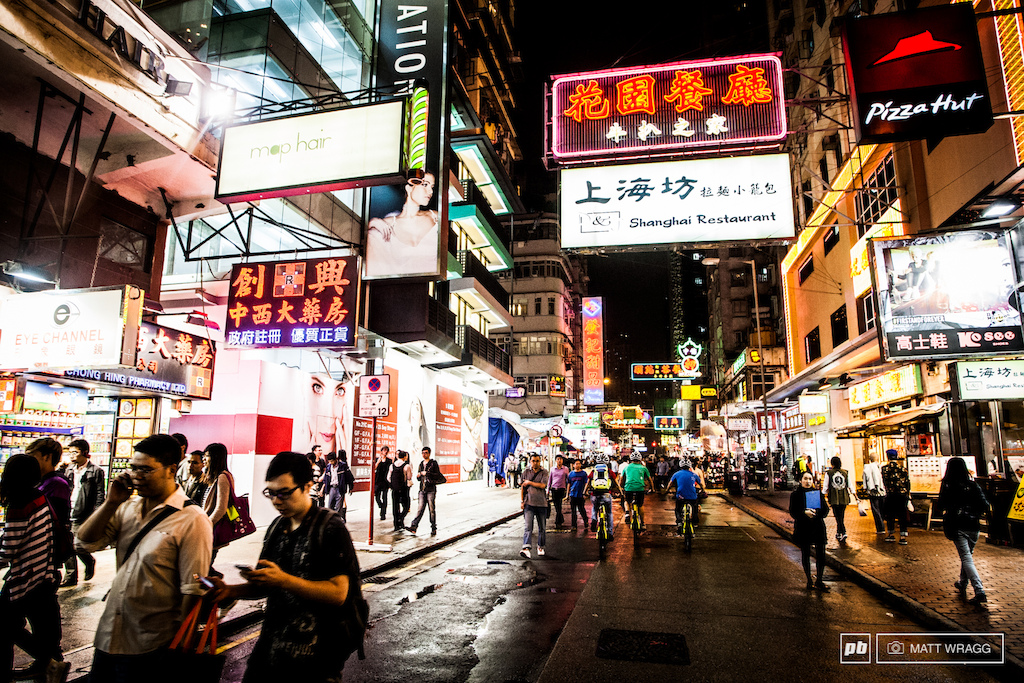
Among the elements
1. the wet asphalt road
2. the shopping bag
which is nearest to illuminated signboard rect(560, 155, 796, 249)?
the wet asphalt road

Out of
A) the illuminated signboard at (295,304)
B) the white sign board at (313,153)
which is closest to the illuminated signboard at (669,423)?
the illuminated signboard at (295,304)

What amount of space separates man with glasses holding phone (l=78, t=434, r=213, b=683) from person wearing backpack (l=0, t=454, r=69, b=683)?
5.79 ft

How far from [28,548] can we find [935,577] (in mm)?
10947

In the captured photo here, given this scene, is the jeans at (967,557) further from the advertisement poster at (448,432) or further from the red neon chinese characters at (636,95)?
the advertisement poster at (448,432)

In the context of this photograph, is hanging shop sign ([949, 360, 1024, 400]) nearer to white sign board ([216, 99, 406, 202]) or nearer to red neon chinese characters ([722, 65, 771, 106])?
red neon chinese characters ([722, 65, 771, 106])

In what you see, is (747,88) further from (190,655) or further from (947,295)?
(190,655)

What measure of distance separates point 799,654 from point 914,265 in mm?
9114

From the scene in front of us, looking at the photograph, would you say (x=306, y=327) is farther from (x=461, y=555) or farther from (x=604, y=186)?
(x=604, y=186)

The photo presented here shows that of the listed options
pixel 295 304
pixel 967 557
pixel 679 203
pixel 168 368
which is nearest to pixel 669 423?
pixel 679 203

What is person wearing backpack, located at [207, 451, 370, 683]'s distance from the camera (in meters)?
2.61

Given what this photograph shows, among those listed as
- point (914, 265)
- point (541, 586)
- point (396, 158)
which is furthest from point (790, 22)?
point (541, 586)

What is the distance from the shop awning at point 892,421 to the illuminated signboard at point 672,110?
8.75 metres

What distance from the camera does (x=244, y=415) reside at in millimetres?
14320

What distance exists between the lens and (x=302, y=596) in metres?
2.61
